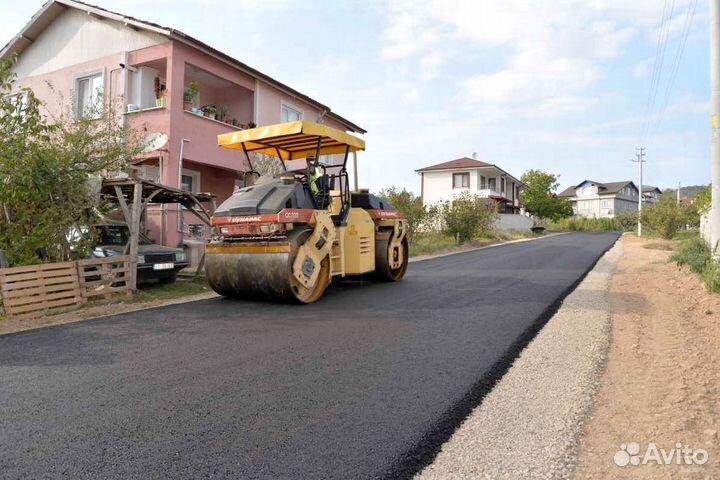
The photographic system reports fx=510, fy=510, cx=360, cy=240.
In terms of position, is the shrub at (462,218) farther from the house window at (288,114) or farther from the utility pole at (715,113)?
the utility pole at (715,113)

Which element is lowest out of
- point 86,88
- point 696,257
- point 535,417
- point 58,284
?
point 535,417

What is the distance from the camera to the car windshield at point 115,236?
32.1ft

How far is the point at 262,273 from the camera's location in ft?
24.5

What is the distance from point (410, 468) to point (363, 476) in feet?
0.90

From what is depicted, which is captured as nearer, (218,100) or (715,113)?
(715,113)

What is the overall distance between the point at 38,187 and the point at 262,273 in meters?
3.65

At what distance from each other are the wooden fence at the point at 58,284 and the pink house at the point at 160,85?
571 cm

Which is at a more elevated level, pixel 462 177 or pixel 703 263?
pixel 462 177

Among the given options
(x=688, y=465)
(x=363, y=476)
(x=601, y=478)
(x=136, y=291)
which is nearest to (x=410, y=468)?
(x=363, y=476)

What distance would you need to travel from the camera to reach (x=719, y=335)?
5484 millimetres

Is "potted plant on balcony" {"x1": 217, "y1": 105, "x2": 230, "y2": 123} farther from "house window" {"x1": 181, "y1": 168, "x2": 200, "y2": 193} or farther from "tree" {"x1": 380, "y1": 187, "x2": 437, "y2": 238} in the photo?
"tree" {"x1": 380, "y1": 187, "x2": 437, "y2": 238}

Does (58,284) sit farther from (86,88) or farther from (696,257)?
(696,257)

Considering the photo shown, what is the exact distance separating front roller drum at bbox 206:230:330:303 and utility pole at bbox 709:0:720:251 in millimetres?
6867

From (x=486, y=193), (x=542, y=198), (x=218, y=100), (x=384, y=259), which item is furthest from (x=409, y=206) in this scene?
(x=542, y=198)
